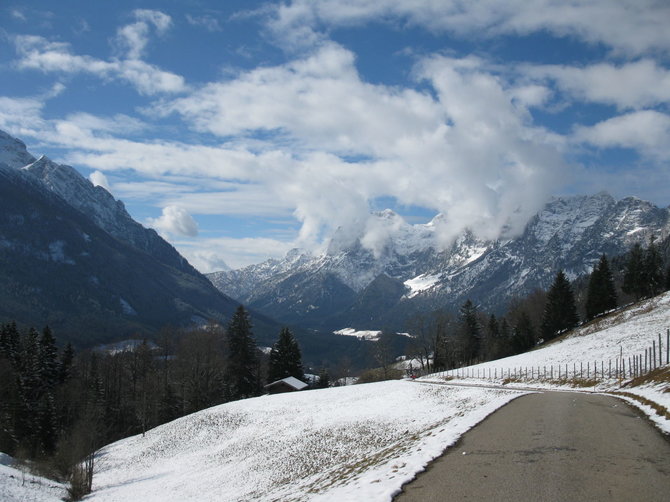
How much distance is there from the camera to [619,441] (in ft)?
45.8

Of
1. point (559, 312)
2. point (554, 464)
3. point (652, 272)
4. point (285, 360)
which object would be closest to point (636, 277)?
point (652, 272)

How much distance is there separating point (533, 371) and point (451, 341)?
46713mm

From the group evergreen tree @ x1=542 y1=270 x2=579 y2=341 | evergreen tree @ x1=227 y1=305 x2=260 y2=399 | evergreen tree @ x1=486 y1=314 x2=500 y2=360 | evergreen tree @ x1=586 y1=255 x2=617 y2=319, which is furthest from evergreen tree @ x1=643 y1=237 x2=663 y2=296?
evergreen tree @ x1=227 y1=305 x2=260 y2=399

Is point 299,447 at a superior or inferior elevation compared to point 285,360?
inferior

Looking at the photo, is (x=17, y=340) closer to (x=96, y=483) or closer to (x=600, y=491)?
(x=96, y=483)

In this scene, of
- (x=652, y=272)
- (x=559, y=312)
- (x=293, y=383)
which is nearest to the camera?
(x=293, y=383)

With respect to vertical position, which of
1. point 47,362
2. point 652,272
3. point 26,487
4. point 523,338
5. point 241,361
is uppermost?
point 652,272

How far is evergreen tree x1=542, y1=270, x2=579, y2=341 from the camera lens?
9200 cm

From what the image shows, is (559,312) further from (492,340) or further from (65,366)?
(65,366)

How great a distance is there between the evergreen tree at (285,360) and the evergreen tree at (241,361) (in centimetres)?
764

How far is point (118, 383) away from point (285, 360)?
30.8 meters

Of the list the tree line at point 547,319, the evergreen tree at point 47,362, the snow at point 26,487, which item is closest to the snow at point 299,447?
the snow at point 26,487

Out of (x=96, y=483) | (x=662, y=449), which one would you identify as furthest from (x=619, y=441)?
(x=96, y=483)

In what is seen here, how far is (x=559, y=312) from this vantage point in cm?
9288
